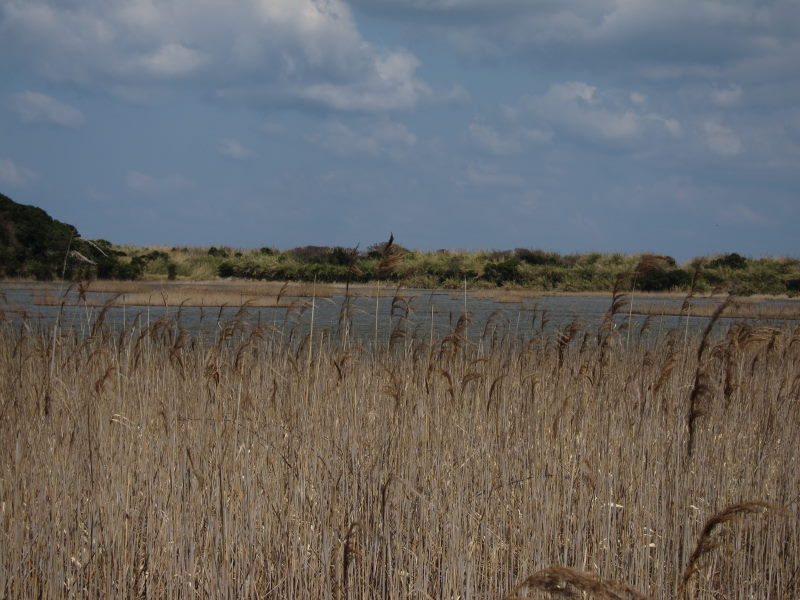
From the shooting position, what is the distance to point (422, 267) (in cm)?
3519

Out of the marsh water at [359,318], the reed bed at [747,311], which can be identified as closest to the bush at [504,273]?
the marsh water at [359,318]

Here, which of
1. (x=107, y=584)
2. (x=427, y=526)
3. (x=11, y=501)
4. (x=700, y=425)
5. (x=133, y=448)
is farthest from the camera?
(x=700, y=425)

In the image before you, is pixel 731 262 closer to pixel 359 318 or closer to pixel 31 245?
pixel 359 318

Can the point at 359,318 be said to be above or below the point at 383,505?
below

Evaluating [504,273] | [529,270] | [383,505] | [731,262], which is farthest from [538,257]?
[383,505]

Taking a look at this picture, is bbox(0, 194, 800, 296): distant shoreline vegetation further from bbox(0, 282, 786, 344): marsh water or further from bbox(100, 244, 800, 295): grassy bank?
bbox(0, 282, 786, 344): marsh water

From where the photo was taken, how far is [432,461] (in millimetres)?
3736

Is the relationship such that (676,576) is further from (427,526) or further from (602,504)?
(427,526)

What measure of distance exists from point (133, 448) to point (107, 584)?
1266 mm

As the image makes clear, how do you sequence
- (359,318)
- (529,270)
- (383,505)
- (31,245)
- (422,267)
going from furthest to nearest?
1. (422,267)
2. (529,270)
3. (31,245)
4. (359,318)
5. (383,505)

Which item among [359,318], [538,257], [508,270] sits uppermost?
[538,257]

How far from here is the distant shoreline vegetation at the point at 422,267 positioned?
28.4 meters

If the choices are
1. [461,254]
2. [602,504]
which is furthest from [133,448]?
[461,254]

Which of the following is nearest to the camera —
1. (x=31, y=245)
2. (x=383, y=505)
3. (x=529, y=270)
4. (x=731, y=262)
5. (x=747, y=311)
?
(x=383, y=505)
